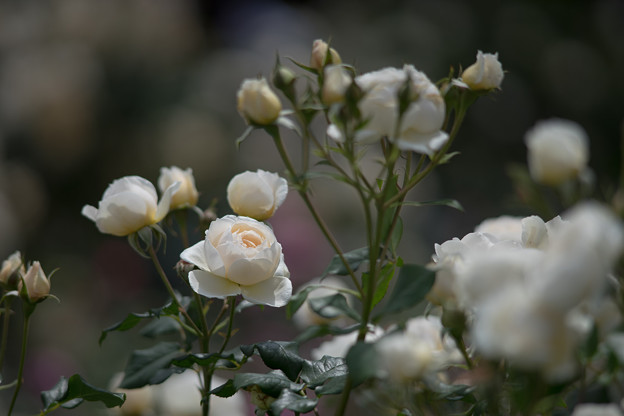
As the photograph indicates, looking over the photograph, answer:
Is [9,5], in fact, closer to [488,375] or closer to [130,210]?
[130,210]

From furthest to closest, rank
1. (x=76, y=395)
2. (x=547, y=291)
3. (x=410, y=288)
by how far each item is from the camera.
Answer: (x=76, y=395), (x=410, y=288), (x=547, y=291)

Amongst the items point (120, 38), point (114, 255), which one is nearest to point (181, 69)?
point (120, 38)

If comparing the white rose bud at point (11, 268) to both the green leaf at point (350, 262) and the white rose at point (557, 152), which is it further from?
the white rose at point (557, 152)

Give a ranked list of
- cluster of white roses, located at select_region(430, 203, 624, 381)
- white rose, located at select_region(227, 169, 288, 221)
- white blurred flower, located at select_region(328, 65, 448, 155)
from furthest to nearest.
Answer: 1. white rose, located at select_region(227, 169, 288, 221)
2. white blurred flower, located at select_region(328, 65, 448, 155)
3. cluster of white roses, located at select_region(430, 203, 624, 381)

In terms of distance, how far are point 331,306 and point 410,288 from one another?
83mm

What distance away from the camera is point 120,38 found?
106 inches

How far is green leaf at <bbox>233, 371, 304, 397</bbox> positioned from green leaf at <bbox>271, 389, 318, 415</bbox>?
0.03 feet

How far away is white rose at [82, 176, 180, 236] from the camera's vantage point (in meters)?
0.48

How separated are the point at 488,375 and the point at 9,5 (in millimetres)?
3012

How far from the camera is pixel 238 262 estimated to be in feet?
1.44

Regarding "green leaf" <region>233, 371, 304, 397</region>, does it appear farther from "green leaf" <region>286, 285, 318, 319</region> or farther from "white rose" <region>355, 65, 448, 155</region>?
"white rose" <region>355, 65, 448, 155</region>

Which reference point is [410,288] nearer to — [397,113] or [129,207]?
[397,113]

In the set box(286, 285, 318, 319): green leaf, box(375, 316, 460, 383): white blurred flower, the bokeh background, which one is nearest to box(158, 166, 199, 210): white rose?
box(286, 285, 318, 319): green leaf

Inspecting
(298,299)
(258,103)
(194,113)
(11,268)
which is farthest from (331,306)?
(194,113)
